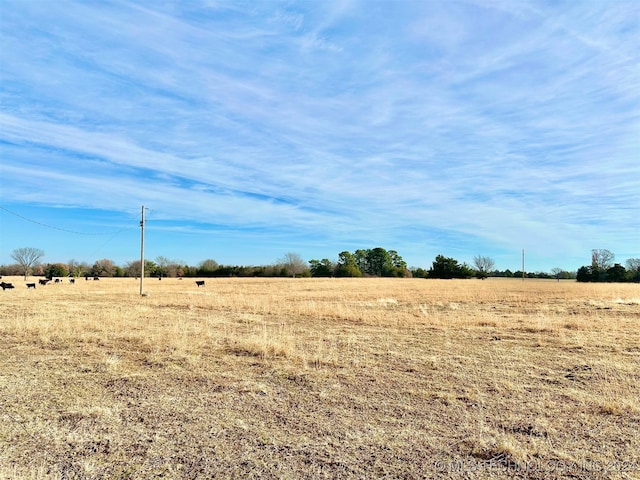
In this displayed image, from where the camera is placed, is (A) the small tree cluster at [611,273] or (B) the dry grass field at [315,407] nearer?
(B) the dry grass field at [315,407]

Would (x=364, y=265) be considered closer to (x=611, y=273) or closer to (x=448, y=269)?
(x=448, y=269)

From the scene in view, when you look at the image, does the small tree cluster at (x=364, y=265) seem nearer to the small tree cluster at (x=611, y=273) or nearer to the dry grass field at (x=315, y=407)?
the small tree cluster at (x=611, y=273)

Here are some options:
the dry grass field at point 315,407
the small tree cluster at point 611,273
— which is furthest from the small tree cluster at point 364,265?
the dry grass field at point 315,407

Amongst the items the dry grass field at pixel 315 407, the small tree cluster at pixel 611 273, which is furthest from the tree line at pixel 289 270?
the dry grass field at pixel 315 407

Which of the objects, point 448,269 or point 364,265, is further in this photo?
point 364,265

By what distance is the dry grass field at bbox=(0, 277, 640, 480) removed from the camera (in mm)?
4211

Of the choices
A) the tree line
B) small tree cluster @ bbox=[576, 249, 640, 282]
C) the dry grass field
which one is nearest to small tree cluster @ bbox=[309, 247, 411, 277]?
the tree line

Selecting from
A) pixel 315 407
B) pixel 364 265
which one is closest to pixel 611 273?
pixel 364 265

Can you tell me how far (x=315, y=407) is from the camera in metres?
6.02

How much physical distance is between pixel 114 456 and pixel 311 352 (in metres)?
5.97

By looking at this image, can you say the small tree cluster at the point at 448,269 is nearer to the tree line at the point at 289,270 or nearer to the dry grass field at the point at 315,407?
the tree line at the point at 289,270

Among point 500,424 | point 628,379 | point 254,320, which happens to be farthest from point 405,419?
point 254,320

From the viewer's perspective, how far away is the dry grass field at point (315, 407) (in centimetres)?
421

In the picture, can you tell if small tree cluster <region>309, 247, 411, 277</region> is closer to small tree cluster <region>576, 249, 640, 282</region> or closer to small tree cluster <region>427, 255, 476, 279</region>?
small tree cluster <region>427, 255, 476, 279</region>
